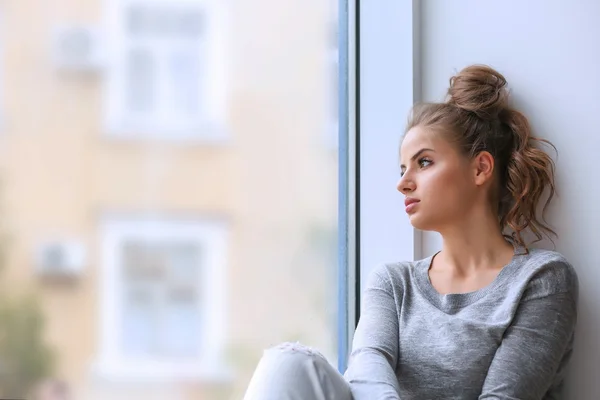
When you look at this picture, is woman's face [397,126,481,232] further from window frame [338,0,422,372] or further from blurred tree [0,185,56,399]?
blurred tree [0,185,56,399]

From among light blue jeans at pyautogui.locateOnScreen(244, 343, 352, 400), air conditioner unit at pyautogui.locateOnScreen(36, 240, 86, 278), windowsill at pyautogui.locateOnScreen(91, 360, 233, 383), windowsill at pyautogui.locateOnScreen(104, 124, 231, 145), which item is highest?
windowsill at pyautogui.locateOnScreen(104, 124, 231, 145)

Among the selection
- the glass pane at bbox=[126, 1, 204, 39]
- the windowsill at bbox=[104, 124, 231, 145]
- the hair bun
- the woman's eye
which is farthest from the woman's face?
the glass pane at bbox=[126, 1, 204, 39]

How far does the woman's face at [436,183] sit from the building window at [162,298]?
1.75ft

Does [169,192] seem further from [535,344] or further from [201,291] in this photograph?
[535,344]

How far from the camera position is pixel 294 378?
140cm

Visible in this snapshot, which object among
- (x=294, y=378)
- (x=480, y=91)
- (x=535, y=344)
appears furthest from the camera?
(x=480, y=91)

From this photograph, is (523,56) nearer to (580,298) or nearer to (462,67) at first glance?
(462,67)

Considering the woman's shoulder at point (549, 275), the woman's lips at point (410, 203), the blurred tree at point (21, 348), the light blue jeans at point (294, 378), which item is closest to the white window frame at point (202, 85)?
the blurred tree at point (21, 348)

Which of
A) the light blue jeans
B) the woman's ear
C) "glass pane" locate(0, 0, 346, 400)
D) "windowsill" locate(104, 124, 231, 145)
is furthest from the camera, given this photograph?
"windowsill" locate(104, 124, 231, 145)

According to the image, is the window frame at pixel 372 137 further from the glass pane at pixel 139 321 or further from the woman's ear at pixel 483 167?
the glass pane at pixel 139 321

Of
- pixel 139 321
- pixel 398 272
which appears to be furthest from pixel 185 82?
pixel 398 272

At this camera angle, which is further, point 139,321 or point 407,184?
point 139,321

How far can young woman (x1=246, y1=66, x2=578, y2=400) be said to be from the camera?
1.53 m

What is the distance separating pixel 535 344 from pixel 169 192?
87 cm
